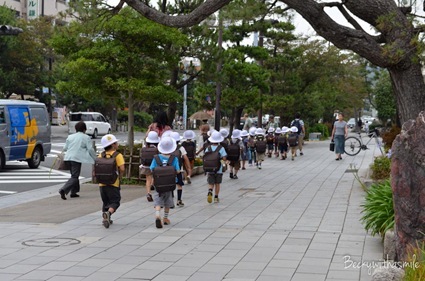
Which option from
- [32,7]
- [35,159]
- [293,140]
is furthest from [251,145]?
[32,7]

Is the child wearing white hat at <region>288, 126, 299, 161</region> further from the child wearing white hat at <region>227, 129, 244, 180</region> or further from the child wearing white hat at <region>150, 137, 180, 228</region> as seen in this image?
the child wearing white hat at <region>150, 137, 180, 228</region>

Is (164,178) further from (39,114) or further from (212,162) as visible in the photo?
(39,114)

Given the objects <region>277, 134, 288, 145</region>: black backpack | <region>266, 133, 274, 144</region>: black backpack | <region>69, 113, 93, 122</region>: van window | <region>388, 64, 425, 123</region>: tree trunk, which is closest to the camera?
<region>388, 64, 425, 123</region>: tree trunk

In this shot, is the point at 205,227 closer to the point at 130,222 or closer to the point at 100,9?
the point at 130,222

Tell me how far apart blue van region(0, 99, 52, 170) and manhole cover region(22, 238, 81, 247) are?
1177 centimetres

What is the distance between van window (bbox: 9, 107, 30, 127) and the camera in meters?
21.5

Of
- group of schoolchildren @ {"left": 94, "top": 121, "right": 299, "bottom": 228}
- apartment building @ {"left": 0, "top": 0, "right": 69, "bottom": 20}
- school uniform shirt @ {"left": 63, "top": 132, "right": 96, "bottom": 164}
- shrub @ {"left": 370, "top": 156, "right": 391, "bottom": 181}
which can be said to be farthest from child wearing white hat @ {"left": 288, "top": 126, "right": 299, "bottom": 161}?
apartment building @ {"left": 0, "top": 0, "right": 69, "bottom": 20}

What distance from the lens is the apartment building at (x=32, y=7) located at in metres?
59.0

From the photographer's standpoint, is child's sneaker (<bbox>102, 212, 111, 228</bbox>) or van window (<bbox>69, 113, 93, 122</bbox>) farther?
van window (<bbox>69, 113, 93, 122</bbox>)

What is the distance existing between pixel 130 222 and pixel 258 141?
11.6 metres

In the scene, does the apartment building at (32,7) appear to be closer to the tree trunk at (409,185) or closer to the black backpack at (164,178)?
the black backpack at (164,178)

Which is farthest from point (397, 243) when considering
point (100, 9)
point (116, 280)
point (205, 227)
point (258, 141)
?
point (258, 141)

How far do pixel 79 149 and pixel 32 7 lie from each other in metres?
47.6

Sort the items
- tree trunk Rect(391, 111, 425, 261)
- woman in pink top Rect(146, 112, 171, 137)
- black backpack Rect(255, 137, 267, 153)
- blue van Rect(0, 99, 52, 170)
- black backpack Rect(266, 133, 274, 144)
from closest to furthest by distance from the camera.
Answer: tree trunk Rect(391, 111, 425, 261), woman in pink top Rect(146, 112, 171, 137), blue van Rect(0, 99, 52, 170), black backpack Rect(255, 137, 267, 153), black backpack Rect(266, 133, 274, 144)
